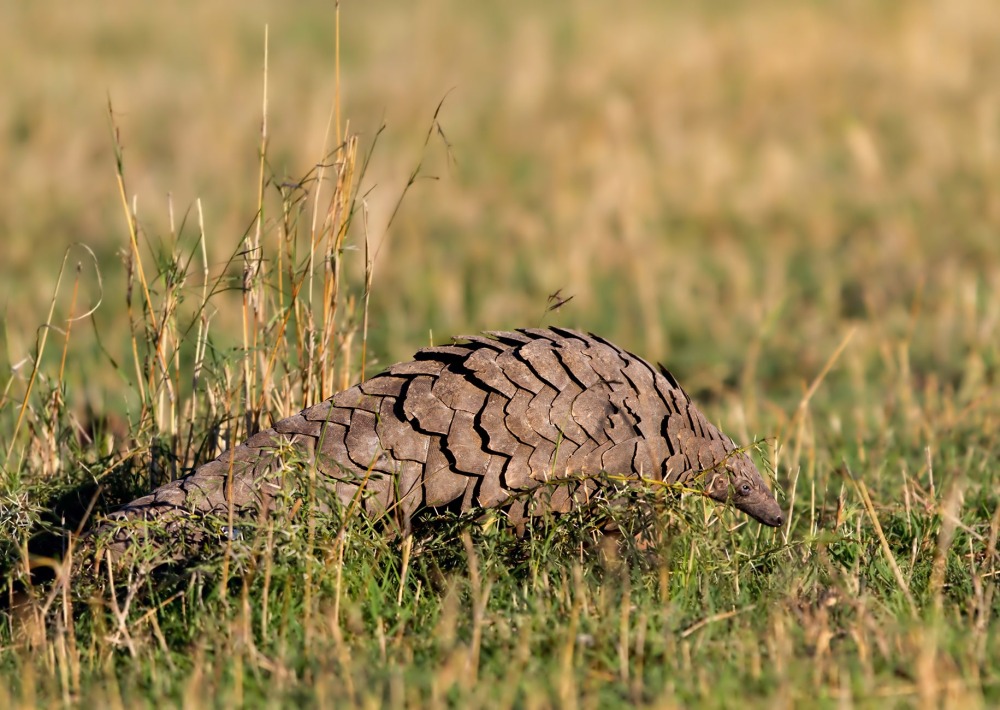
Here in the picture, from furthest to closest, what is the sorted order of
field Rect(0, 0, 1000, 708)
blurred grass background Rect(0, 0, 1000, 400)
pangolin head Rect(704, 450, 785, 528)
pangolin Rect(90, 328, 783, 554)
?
blurred grass background Rect(0, 0, 1000, 400), pangolin head Rect(704, 450, 785, 528), pangolin Rect(90, 328, 783, 554), field Rect(0, 0, 1000, 708)

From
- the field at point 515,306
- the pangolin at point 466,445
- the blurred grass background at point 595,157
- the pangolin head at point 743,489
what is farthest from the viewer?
the blurred grass background at point 595,157

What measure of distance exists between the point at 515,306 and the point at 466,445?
16.2ft

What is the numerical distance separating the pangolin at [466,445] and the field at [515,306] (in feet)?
0.33

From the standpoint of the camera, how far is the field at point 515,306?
2.60m

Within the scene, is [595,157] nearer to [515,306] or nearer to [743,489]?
[515,306]

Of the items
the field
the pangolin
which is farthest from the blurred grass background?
Result: the pangolin

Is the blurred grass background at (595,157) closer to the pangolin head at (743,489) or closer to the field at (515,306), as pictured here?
the field at (515,306)

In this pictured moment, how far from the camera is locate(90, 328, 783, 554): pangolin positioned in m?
3.01

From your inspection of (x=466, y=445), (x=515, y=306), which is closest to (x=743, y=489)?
(x=466, y=445)

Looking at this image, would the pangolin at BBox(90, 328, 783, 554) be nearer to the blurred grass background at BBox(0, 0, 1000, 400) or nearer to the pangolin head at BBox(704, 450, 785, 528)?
the pangolin head at BBox(704, 450, 785, 528)

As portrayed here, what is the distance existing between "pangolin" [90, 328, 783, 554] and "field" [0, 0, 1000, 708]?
3.9 inches

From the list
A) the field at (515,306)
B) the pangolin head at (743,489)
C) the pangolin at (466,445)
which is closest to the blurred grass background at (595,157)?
the field at (515,306)

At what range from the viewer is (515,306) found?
7.93m

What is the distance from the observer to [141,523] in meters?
2.88
